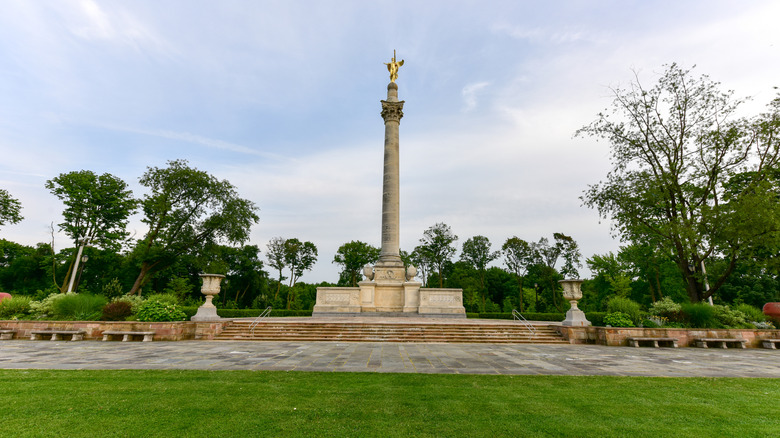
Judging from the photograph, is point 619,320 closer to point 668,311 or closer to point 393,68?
point 668,311

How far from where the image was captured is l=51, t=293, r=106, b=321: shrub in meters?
16.8

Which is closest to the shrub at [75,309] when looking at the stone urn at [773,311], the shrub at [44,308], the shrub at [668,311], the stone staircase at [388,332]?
the shrub at [44,308]

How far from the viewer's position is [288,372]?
25.5 ft

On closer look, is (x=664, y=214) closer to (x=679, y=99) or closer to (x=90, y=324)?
(x=679, y=99)

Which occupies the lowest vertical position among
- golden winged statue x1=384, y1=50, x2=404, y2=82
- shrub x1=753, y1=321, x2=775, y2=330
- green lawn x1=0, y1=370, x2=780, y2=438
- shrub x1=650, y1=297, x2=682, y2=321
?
green lawn x1=0, y1=370, x2=780, y2=438

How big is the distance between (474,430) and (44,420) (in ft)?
18.2

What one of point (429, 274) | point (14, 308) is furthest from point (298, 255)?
point (14, 308)

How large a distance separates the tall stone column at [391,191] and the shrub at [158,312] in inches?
555

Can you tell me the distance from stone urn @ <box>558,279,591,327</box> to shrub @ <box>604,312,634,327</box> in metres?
0.93

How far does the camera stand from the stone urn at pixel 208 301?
1742 centimetres

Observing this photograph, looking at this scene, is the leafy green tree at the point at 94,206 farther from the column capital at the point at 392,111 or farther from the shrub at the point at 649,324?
the shrub at the point at 649,324

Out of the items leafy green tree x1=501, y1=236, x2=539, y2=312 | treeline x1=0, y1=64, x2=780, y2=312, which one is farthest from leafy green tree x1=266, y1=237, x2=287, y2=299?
leafy green tree x1=501, y1=236, x2=539, y2=312

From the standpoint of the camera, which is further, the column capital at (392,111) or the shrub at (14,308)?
the column capital at (392,111)

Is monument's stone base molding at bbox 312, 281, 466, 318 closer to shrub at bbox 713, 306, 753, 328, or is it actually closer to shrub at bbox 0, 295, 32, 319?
shrub at bbox 713, 306, 753, 328
